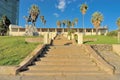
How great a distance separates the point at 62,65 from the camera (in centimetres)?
1262

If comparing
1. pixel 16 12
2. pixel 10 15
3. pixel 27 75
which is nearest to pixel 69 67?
pixel 27 75

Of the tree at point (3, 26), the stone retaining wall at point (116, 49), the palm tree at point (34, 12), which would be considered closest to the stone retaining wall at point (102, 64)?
the stone retaining wall at point (116, 49)

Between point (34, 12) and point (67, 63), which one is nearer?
point (67, 63)

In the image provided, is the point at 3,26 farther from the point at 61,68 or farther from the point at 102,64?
the point at 102,64

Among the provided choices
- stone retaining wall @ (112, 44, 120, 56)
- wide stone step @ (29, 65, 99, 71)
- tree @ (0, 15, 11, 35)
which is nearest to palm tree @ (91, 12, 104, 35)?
tree @ (0, 15, 11, 35)

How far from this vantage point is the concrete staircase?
36.1ft

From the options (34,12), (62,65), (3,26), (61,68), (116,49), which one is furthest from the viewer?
(3,26)

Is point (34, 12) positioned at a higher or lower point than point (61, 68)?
higher

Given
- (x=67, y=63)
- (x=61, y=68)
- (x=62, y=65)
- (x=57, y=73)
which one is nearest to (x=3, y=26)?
(x=67, y=63)

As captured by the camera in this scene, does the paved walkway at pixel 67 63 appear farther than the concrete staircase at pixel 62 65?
No

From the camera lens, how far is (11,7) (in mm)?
137125

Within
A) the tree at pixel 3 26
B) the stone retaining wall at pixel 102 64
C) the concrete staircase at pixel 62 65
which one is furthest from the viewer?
the tree at pixel 3 26

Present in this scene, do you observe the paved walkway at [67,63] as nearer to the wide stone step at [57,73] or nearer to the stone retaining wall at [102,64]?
the wide stone step at [57,73]

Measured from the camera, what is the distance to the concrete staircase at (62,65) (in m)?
11.0
